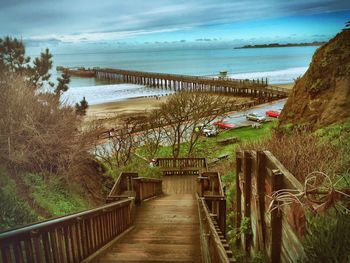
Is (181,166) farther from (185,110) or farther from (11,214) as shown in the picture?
(11,214)

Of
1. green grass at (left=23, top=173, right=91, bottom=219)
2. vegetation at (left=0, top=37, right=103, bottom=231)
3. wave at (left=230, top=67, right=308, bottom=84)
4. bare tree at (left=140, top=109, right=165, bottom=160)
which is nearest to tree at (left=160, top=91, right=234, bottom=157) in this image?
bare tree at (left=140, top=109, right=165, bottom=160)

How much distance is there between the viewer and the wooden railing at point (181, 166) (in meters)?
14.6

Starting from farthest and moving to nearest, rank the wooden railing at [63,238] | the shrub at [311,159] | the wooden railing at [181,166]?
the wooden railing at [181,166] → the shrub at [311,159] → the wooden railing at [63,238]

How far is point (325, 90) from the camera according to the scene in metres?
14.9

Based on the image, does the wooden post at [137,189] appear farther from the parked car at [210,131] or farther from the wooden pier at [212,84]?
the wooden pier at [212,84]

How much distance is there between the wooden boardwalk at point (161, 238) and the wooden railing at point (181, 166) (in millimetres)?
5599

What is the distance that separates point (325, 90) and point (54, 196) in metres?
13.1

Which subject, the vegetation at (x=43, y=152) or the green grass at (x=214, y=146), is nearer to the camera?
the vegetation at (x=43, y=152)

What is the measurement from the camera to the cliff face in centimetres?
1302

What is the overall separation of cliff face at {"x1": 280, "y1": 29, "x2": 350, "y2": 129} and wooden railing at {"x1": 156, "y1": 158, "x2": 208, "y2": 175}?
5.14 metres

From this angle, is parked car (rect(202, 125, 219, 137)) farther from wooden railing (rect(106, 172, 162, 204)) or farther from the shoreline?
wooden railing (rect(106, 172, 162, 204))

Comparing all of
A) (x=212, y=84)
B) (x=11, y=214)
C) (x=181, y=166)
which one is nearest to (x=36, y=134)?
(x=181, y=166)

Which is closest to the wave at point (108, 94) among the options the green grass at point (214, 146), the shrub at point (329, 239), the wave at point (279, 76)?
the green grass at point (214, 146)

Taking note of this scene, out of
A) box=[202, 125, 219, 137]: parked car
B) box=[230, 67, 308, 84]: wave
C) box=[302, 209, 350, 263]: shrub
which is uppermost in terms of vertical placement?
box=[230, 67, 308, 84]: wave
